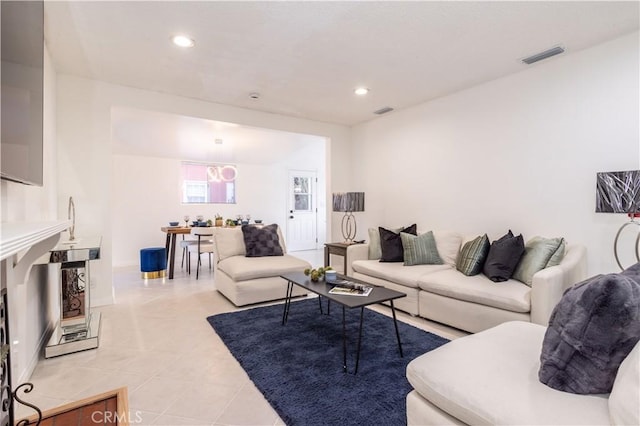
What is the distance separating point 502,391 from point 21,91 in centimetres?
229

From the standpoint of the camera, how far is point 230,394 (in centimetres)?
190

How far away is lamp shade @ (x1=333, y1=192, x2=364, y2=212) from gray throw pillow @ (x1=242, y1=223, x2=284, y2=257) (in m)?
1.15

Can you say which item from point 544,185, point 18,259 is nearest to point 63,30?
point 18,259

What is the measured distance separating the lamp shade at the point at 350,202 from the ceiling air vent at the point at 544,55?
2.50 meters

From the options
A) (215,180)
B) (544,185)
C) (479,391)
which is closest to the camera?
(479,391)

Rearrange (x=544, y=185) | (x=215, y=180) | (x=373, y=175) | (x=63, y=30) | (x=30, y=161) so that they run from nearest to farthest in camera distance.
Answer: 1. (x=30, y=161)
2. (x=63, y=30)
3. (x=544, y=185)
4. (x=373, y=175)
5. (x=215, y=180)

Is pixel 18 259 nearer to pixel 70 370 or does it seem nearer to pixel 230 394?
pixel 70 370

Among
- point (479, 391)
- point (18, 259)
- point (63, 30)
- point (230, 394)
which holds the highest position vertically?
point (63, 30)

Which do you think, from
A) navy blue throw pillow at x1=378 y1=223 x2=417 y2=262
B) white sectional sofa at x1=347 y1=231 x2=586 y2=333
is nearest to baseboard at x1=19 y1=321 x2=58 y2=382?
white sectional sofa at x1=347 y1=231 x2=586 y2=333

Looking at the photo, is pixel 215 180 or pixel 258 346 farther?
pixel 215 180

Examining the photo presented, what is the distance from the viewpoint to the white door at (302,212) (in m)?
7.80

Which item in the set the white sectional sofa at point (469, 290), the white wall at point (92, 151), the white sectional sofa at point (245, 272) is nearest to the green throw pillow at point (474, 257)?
the white sectional sofa at point (469, 290)

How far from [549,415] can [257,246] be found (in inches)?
133

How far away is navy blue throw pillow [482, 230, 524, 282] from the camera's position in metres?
2.80
